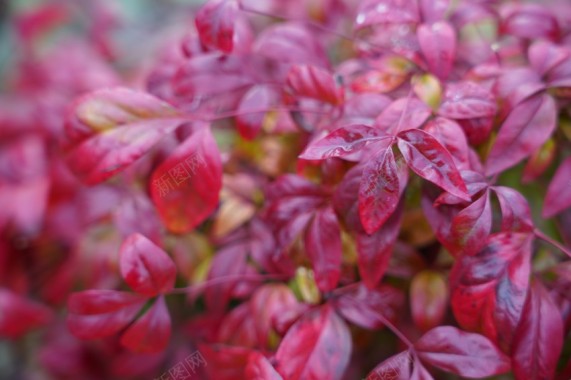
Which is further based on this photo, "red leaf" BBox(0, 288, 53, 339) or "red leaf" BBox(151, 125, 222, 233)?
"red leaf" BBox(0, 288, 53, 339)

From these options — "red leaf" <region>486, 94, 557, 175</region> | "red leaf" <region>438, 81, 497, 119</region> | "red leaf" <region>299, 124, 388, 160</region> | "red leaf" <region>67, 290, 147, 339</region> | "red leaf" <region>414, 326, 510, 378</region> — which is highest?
"red leaf" <region>299, 124, 388, 160</region>

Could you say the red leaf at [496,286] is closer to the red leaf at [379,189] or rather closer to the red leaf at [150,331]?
the red leaf at [379,189]

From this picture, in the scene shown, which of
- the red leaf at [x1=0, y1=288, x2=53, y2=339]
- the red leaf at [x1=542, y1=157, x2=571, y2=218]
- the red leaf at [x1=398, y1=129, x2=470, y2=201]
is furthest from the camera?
the red leaf at [x1=0, y1=288, x2=53, y2=339]

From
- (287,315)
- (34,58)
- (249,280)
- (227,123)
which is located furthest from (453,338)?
(34,58)

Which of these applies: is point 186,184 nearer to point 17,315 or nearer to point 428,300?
point 428,300

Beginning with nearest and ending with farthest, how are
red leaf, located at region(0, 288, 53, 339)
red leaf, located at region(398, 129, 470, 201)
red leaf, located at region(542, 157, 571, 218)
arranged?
1. red leaf, located at region(398, 129, 470, 201)
2. red leaf, located at region(542, 157, 571, 218)
3. red leaf, located at region(0, 288, 53, 339)

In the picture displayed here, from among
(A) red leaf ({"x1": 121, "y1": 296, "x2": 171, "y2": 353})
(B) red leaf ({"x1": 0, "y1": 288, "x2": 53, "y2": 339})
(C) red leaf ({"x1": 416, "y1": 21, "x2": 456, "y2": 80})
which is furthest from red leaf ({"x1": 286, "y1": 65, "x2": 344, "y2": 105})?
(B) red leaf ({"x1": 0, "y1": 288, "x2": 53, "y2": 339})

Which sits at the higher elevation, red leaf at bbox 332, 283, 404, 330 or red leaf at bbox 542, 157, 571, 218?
red leaf at bbox 542, 157, 571, 218

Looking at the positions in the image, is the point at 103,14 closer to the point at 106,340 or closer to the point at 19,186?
the point at 19,186

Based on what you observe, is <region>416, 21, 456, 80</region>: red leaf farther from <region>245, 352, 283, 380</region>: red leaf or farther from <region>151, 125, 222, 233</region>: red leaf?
<region>245, 352, 283, 380</region>: red leaf
